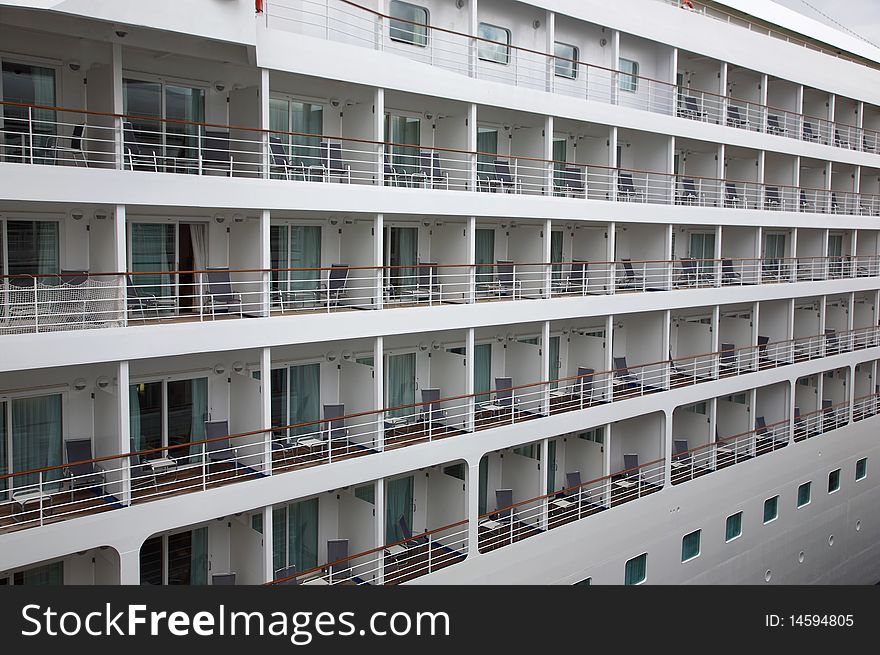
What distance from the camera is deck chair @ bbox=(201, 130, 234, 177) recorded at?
7.07 metres

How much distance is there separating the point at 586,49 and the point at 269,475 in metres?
6.34

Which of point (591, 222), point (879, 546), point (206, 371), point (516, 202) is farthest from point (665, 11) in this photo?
point (879, 546)

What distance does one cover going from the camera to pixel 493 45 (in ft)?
30.8

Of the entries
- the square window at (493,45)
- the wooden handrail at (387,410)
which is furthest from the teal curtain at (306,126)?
the wooden handrail at (387,410)

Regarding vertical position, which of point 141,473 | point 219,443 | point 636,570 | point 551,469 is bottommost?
point 636,570

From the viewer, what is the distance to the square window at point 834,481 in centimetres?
1330

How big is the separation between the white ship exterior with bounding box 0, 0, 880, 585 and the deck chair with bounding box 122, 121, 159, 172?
0.05 meters

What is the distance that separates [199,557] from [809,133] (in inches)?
447

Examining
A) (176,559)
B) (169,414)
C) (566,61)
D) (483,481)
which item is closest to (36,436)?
(169,414)

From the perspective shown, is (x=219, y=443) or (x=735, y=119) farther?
(x=735, y=119)

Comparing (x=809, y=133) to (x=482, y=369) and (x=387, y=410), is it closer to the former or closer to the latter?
(x=482, y=369)

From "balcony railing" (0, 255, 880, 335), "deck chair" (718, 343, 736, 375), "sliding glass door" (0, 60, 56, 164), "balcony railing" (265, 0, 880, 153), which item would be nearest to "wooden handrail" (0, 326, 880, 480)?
"deck chair" (718, 343, 736, 375)

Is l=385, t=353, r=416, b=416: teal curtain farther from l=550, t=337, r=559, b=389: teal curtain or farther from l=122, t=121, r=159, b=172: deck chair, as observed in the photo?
l=122, t=121, r=159, b=172: deck chair

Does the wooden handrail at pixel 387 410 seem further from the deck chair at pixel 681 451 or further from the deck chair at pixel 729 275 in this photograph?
the deck chair at pixel 681 451
